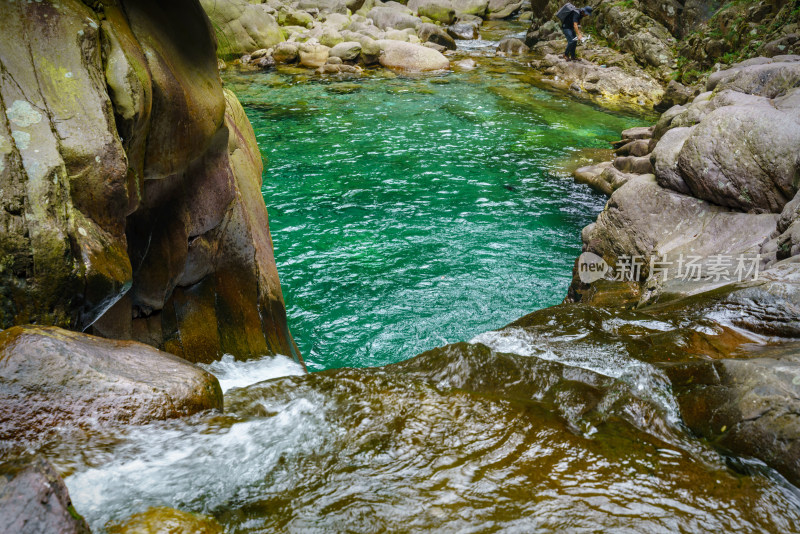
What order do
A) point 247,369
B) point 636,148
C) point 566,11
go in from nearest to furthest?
point 247,369
point 636,148
point 566,11

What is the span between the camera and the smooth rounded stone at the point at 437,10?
3212 centimetres

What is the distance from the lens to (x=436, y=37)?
26672 millimetres

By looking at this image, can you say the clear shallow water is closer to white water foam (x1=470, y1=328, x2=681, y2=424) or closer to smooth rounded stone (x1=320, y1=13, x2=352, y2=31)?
white water foam (x1=470, y1=328, x2=681, y2=424)

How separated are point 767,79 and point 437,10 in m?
26.2

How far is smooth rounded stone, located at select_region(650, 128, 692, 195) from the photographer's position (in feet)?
23.2

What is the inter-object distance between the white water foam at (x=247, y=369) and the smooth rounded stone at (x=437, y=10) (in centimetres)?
3104

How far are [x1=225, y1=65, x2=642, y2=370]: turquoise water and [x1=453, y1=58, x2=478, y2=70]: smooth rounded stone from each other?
5210 mm

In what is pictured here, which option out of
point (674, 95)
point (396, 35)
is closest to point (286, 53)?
point (396, 35)

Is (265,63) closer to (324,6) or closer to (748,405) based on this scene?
(324,6)

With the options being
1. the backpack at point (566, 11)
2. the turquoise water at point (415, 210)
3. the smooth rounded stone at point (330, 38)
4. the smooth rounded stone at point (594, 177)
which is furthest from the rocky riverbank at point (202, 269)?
the smooth rounded stone at point (330, 38)

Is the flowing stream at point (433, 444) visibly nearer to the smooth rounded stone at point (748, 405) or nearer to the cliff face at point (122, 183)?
the smooth rounded stone at point (748, 405)

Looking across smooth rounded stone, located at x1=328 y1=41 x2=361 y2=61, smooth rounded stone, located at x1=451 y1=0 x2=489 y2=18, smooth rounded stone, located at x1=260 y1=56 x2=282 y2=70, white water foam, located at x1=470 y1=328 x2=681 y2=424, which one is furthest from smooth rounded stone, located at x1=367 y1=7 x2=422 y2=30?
white water foam, located at x1=470 y1=328 x2=681 y2=424

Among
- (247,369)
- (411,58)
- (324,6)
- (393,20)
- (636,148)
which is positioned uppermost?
(324,6)

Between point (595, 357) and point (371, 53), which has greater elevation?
point (371, 53)
